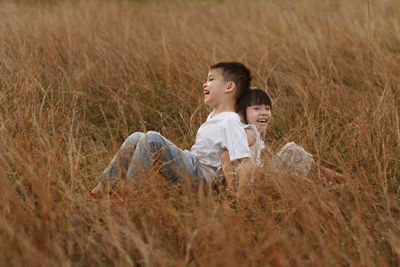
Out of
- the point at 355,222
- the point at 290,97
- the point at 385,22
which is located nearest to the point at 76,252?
the point at 355,222

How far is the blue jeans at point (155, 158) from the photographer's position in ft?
8.55

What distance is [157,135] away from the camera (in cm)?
274

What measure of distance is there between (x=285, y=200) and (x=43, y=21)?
3.53 m

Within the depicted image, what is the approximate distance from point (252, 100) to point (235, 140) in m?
0.38

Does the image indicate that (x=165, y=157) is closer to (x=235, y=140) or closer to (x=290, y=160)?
(x=235, y=140)

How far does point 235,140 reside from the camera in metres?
2.73

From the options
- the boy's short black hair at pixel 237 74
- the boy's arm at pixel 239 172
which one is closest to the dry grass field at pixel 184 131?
the boy's arm at pixel 239 172

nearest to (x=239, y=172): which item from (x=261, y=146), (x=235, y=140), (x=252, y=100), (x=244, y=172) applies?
(x=244, y=172)

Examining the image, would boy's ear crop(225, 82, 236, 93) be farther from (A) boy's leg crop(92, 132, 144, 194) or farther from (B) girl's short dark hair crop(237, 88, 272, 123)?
(A) boy's leg crop(92, 132, 144, 194)

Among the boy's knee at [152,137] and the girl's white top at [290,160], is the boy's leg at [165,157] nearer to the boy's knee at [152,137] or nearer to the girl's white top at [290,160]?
the boy's knee at [152,137]

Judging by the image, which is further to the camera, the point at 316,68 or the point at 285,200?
the point at 316,68

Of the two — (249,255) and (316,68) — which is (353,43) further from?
(249,255)

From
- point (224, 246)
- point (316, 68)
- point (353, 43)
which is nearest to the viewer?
point (224, 246)

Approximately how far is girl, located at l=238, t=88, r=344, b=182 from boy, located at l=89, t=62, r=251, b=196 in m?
0.08
